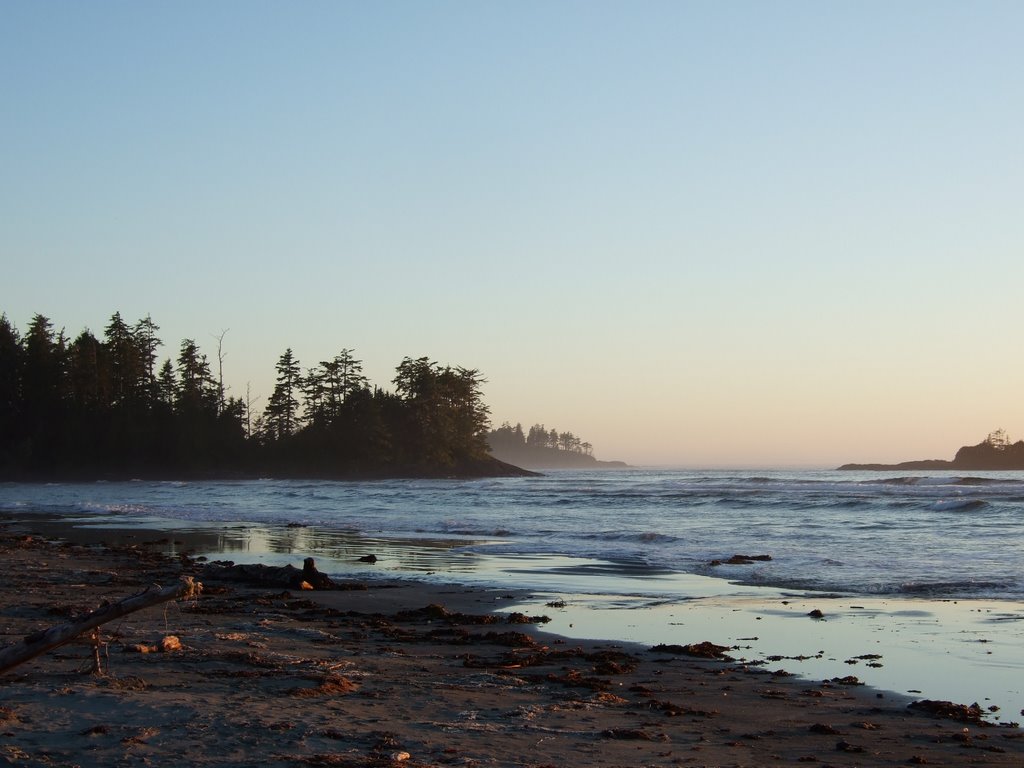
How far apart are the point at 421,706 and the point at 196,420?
258 feet

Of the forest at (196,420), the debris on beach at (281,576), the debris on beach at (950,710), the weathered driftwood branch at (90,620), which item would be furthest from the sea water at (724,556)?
the forest at (196,420)

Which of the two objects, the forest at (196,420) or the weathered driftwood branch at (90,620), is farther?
the forest at (196,420)

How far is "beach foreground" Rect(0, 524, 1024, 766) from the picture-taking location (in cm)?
535

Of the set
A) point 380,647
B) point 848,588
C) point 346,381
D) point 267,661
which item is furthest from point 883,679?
point 346,381

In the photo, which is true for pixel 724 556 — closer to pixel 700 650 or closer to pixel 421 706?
pixel 700 650

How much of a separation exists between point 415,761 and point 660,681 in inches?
123

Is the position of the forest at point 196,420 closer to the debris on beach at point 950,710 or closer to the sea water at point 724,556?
the sea water at point 724,556

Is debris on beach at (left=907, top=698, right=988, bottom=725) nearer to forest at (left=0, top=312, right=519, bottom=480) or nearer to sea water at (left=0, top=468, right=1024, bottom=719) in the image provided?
sea water at (left=0, top=468, right=1024, bottom=719)

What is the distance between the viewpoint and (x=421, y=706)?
6.41m

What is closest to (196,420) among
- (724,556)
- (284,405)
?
(284,405)

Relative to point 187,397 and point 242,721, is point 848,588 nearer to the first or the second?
point 242,721

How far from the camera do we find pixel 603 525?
2622cm

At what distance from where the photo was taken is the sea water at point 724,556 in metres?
9.61

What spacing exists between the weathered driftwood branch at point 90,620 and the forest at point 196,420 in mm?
Answer: 73623
